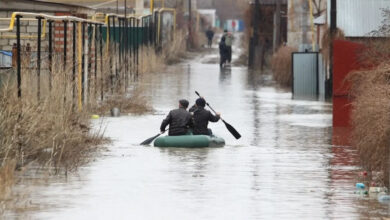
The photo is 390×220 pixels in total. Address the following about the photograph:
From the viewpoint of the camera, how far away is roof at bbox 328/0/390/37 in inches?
1293

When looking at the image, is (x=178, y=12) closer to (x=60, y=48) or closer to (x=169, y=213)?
(x=60, y=48)

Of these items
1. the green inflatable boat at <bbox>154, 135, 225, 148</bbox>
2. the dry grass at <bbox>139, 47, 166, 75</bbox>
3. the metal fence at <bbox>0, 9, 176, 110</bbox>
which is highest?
the metal fence at <bbox>0, 9, 176, 110</bbox>

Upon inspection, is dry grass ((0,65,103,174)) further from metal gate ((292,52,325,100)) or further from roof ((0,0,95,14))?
metal gate ((292,52,325,100))

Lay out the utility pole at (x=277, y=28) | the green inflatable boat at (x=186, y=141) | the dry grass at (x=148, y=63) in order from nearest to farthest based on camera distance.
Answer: the green inflatable boat at (x=186, y=141), the dry grass at (x=148, y=63), the utility pole at (x=277, y=28)

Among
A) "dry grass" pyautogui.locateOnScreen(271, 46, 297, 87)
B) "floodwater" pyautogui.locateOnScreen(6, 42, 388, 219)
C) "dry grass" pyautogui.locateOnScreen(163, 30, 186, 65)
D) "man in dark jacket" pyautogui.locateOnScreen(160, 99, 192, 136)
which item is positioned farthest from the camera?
"dry grass" pyautogui.locateOnScreen(163, 30, 186, 65)

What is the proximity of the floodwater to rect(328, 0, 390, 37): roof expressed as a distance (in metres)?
5.47

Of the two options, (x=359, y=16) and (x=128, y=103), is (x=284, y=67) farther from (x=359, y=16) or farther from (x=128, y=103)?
(x=128, y=103)

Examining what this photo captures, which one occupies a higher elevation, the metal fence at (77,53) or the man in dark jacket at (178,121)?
the metal fence at (77,53)

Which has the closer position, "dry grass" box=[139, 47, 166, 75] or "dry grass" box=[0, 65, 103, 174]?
"dry grass" box=[0, 65, 103, 174]

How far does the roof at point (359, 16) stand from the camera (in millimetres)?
32844

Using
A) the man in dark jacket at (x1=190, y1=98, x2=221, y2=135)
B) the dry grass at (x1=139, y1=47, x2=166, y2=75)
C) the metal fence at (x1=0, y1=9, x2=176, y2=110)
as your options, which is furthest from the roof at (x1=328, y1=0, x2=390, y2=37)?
the man in dark jacket at (x1=190, y1=98, x2=221, y2=135)

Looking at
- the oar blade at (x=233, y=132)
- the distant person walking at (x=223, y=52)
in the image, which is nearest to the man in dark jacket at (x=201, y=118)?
the oar blade at (x=233, y=132)

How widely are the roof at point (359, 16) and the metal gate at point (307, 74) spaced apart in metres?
2.89

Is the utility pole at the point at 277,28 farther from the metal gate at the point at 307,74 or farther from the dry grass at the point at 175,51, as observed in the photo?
the metal gate at the point at 307,74
